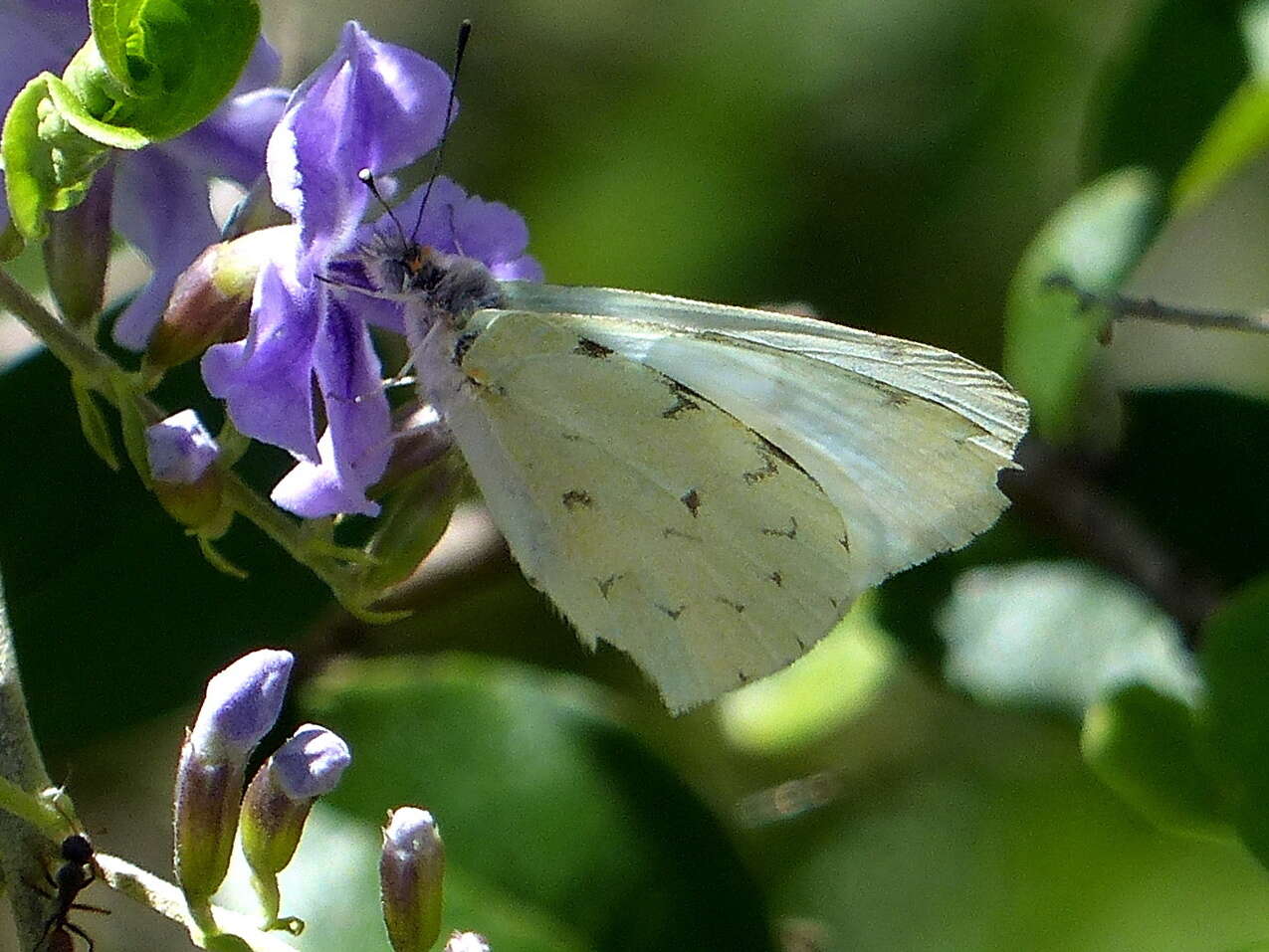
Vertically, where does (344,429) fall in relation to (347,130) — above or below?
below

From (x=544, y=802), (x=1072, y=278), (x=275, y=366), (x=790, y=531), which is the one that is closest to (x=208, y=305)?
(x=275, y=366)

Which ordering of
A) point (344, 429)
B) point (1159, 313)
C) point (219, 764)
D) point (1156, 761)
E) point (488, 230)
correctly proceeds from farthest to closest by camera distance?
point (1159, 313), point (1156, 761), point (488, 230), point (344, 429), point (219, 764)

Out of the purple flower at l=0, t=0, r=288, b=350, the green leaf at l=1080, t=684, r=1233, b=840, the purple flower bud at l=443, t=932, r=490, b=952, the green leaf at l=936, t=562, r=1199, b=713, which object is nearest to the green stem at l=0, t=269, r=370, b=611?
the purple flower at l=0, t=0, r=288, b=350

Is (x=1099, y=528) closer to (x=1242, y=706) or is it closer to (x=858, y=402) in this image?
(x=1242, y=706)

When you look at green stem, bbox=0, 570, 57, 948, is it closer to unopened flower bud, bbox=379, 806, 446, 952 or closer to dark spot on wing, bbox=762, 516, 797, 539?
unopened flower bud, bbox=379, 806, 446, 952

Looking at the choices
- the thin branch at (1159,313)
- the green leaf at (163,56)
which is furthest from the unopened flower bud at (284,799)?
the thin branch at (1159,313)

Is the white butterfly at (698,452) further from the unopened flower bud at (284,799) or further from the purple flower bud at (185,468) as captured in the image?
the unopened flower bud at (284,799)

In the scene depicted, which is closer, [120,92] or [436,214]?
[120,92]
